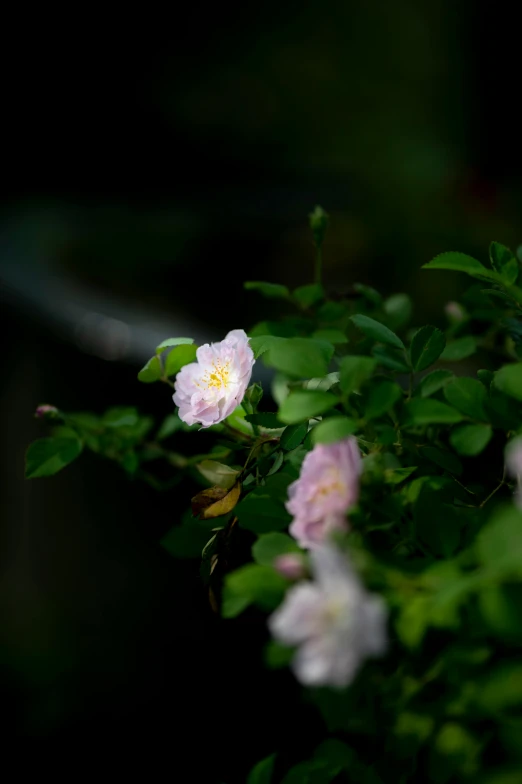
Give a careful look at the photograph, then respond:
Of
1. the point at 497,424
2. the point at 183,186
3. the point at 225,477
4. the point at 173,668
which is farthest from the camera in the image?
the point at 183,186

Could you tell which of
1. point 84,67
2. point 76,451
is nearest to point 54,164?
point 84,67

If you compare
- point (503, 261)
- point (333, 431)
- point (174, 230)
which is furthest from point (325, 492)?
point (174, 230)

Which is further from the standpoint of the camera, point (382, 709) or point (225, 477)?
point (225, 477)

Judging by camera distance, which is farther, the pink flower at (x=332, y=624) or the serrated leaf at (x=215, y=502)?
the serrated leaf at (x=215, y=502)

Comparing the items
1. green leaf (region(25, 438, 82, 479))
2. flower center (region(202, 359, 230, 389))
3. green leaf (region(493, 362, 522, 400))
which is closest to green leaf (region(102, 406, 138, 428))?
Result: green leaf (region(25, 438, 82, 479))

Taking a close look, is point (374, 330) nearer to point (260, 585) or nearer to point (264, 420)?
point (264, 420)

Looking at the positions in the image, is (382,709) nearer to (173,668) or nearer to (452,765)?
(452,765)

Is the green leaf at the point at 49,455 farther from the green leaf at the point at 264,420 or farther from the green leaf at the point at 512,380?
the green leaf at the point at 512,380

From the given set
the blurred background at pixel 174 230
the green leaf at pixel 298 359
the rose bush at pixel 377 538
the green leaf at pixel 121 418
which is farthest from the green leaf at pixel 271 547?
the blurred background at pixel 174 230
